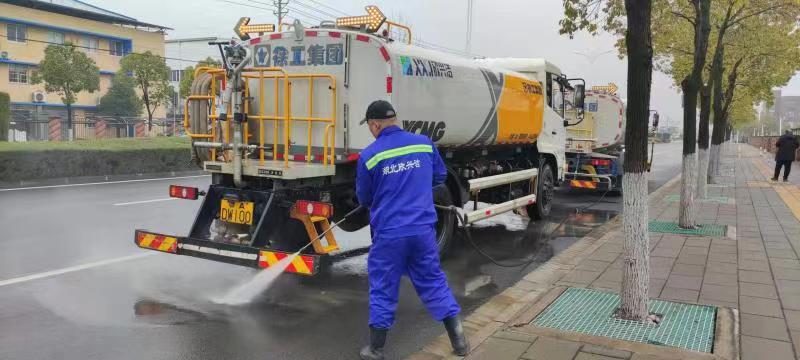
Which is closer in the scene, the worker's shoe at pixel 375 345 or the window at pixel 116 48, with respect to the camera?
the worker's shoe at pixel 375 345

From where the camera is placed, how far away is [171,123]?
4903cm

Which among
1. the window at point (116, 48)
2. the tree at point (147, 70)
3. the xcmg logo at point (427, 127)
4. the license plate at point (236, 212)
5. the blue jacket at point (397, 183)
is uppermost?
the window at point (116, 48)

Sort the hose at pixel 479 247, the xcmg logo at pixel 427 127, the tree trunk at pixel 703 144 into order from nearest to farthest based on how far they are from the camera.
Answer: the hose at pixel 479 247 < the xcmg logo at pixel 427 127 < the tree trunk at pixel 703 144

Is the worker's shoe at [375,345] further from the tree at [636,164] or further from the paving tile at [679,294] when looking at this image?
the paving tile at [679,294]

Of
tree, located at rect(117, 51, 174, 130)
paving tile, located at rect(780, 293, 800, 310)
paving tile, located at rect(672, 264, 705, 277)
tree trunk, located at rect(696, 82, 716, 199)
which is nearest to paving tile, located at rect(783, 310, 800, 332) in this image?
paving tile, located at rect(780, 293, 800, 310)

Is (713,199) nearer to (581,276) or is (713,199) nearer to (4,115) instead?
(581,276)

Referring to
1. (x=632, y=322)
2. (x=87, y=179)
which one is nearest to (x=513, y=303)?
(x=632, y=322)

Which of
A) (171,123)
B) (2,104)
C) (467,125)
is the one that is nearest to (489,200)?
(467,125)

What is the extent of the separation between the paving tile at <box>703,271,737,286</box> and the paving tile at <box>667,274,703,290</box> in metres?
0.08

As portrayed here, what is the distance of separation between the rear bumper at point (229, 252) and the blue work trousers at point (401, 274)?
3.78 ft

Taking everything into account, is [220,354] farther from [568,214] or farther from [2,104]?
[2,104]

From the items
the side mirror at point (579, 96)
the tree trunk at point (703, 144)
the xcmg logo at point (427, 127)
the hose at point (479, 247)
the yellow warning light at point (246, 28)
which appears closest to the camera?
the hose at point (479, 247)

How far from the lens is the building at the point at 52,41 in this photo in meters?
50.0

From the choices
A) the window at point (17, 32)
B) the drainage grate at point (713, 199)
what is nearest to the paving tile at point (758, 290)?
the drainage grate at point (713, 199)
